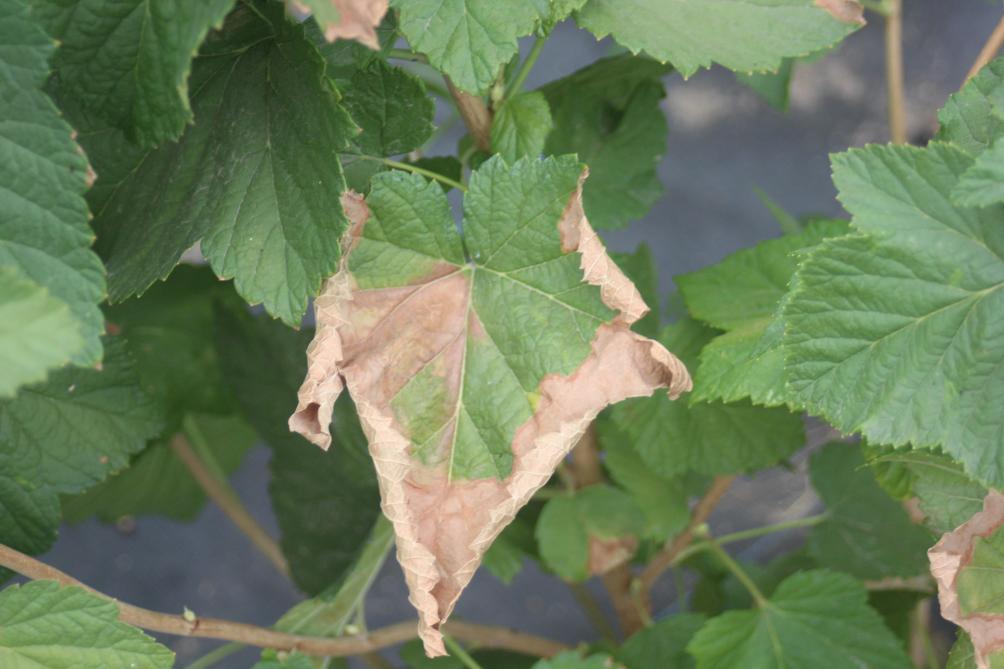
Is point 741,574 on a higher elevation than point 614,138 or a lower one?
lower

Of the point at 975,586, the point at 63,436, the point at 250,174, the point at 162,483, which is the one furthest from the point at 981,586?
the point at 162,483

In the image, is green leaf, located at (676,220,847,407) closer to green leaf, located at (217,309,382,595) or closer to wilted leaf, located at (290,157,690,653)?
wilted leaf, located at (290,157,690,653)

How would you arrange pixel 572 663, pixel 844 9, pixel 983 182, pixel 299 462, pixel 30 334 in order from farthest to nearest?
pixel 299 462
pixel 572 663
pixel 844 9
pixel 983 182
pixel 30 334

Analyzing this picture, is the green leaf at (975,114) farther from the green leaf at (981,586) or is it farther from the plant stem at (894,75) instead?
the plant stem at (894,75)

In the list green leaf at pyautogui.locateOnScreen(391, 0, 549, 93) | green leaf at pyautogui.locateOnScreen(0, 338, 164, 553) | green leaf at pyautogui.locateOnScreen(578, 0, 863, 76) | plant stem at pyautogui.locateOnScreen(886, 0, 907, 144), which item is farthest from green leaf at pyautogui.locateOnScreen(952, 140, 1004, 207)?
green leaf at pyautogui.locateOnScreen(0, 338, 164, 553)

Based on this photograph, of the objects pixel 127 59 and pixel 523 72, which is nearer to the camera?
pixel 127 59

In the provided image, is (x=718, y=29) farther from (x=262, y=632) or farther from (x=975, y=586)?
(x=262, y=632)
